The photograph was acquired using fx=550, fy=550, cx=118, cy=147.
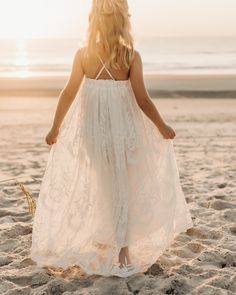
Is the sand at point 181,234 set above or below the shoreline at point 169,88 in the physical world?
above

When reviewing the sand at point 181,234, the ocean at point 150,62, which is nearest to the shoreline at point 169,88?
the ocean at point 150,62

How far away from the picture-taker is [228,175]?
22.7ft

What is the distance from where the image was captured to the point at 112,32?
146 inches

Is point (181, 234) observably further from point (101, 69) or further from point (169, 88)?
point (169, 88)

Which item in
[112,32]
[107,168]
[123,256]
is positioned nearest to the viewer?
[112,32]

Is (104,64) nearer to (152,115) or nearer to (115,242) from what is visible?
(152,115)

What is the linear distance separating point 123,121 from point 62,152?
0.52m

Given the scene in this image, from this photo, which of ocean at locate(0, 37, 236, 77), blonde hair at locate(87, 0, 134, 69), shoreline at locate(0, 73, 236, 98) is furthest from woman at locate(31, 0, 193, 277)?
shoreline at locate(0, 73, 236, 98)

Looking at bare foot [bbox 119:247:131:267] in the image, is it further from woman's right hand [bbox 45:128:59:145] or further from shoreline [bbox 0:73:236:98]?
shoreline [bbox 0:73:236:98]

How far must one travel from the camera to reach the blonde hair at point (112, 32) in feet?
12.0

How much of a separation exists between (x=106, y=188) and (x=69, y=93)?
2.36ft

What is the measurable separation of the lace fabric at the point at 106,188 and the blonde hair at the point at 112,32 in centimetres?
19

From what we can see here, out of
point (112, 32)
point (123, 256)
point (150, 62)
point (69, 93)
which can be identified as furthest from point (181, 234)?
point (150, 62)

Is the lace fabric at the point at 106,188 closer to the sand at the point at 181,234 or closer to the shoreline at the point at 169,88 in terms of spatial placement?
the sand at the point at 181,234
